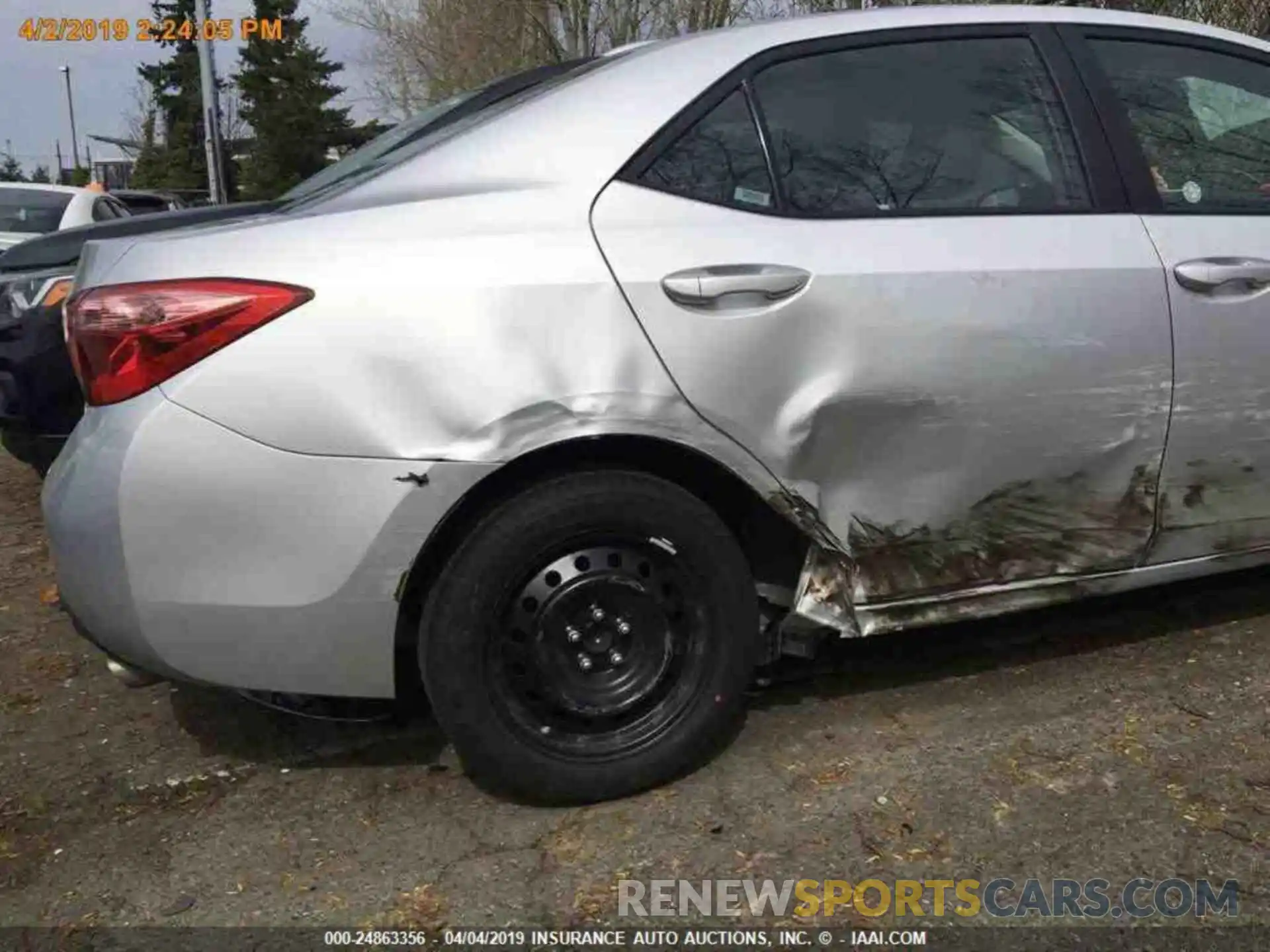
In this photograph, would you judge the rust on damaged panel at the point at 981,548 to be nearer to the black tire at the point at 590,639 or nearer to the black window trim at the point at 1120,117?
the black tire at the point at 590,639

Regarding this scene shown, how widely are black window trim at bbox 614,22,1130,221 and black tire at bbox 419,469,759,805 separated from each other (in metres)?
0.72

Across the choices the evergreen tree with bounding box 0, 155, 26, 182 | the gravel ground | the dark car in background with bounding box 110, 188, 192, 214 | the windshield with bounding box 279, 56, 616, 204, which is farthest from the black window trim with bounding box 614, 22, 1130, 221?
the evergreen tree with bounding box 0, 155, 26, 182

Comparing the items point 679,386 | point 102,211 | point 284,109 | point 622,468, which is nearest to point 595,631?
point 622,468

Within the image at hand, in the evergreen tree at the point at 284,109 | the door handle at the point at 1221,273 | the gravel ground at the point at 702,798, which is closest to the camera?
the gravel ground at the point at 702,798

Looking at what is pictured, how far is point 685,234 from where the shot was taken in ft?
8.30

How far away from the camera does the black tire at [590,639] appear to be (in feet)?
8.07

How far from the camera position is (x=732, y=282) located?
2.50 m

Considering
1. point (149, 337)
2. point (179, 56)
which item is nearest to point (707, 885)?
point (149, 337)

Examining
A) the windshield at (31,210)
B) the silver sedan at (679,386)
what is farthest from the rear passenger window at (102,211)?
the silver sedan at (679,386)

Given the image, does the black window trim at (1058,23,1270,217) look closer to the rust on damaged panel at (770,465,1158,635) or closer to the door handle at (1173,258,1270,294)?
the door handle at (1173,258,1270,294)

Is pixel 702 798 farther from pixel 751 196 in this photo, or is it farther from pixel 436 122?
pixel 436 122

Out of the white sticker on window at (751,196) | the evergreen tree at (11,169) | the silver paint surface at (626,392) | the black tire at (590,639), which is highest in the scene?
the white sticker on window at (751,196)

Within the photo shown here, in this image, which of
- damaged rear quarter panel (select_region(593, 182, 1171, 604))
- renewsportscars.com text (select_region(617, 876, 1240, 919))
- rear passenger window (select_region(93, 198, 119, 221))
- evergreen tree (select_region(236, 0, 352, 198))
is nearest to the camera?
renewsportscars.com text (select_region(617, 876, 1240, 919))

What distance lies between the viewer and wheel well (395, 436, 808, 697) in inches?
96.9
